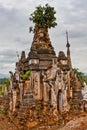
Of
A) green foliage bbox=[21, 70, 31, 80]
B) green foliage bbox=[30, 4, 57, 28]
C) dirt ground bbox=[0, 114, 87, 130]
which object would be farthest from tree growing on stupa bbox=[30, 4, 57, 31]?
dirt ground bbox=[0, 114, 87, 130]

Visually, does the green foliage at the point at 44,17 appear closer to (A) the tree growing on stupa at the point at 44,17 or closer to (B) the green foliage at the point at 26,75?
(A) the tree growing on stupa at the point at 44,17

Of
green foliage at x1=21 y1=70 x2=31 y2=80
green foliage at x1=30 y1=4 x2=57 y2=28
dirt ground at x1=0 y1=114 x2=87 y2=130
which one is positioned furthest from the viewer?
green foliage at x1=30 y1=4 x2=57 y2=28

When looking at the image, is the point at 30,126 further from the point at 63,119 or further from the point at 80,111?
the point at 80,111

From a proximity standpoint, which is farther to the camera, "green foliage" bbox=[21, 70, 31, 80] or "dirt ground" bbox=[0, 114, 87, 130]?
"green foliage" bbox=[21, 70, 31, 80]

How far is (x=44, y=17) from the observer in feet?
104

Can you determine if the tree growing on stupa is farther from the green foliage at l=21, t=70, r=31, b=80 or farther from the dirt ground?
the dirt ground

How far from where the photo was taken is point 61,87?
96.0 feet

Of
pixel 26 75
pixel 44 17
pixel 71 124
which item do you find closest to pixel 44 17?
pixel 44 17

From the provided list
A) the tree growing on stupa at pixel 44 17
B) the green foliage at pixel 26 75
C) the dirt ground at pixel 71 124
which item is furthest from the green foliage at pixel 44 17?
the dirt ground at pixel 71 124

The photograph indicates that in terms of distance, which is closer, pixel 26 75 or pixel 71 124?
pixel 71 124

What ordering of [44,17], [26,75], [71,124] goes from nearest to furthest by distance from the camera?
[71,124] < [26,75] < [44,17]

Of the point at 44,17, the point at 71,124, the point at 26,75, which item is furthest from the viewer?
the point at 44,17

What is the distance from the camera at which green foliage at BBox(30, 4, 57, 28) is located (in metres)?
31.9

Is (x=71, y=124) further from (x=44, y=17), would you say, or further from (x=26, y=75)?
(x=44, y=17)
